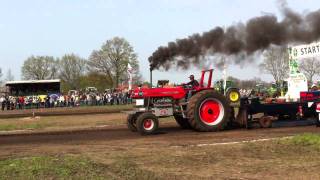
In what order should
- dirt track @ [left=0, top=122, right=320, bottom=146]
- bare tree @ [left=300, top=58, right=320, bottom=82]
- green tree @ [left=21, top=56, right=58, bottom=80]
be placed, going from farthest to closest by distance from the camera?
green tree @ [left=21, top=56, right=58, bottom=80] < bare tree @ [left=300, top=58, right=320, bottom=82] < dirt track @ [left=0, top=122, right=320, bottom=146]

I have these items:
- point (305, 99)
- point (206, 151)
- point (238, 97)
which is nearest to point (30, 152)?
point (206, 151)

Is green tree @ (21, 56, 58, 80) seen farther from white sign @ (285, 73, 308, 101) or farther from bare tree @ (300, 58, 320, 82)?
white sign @ (285, 73, 308, 101)

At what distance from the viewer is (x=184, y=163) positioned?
8.88m

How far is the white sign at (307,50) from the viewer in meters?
18.4

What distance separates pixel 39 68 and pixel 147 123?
76.1 metres

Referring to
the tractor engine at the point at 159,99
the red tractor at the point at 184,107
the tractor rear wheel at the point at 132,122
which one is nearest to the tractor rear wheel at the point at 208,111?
the red tractor at the point at 184,107

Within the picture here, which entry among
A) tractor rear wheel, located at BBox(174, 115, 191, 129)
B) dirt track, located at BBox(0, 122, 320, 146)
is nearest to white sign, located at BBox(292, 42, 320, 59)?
dirt track, located at BBox(0, 122, 320, 146)

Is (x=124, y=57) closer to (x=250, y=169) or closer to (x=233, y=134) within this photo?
(x=233, y=134)

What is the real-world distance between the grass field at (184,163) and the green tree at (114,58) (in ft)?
200

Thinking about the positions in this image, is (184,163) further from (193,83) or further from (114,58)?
(114,58)

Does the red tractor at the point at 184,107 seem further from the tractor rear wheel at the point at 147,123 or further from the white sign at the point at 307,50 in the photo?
the white sign at the point at 307,50

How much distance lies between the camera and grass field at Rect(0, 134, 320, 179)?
25.4 feet

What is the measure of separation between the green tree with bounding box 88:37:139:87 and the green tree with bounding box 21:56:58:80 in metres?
16.9

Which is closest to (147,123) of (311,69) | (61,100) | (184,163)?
(184,163)
